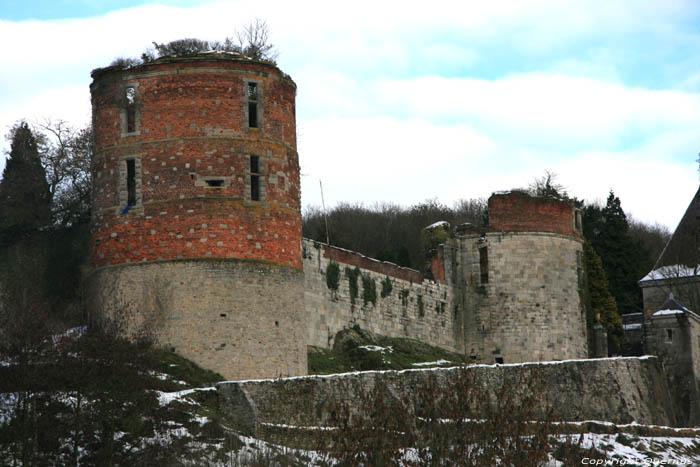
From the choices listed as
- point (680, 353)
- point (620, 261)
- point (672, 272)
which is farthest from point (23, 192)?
point (620, 261)

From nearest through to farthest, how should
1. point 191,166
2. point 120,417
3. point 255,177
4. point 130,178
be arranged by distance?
point 120,417, point 191,166, point 130,178, point 255,177

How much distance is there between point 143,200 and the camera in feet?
110

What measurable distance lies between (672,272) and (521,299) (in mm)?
7522

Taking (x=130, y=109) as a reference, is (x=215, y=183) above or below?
below

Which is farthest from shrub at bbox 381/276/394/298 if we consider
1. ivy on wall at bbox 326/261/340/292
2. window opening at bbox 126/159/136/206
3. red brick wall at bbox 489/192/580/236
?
window opening at bbox 126/159/136/206

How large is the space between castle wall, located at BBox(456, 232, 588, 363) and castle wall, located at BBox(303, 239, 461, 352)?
35.9 inches

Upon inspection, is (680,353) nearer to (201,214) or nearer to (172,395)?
(201,214)

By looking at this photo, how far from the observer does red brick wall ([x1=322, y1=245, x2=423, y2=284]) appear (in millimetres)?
41438

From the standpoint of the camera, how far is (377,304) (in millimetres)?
43312

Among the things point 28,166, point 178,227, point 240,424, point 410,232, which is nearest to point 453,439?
point 240,424

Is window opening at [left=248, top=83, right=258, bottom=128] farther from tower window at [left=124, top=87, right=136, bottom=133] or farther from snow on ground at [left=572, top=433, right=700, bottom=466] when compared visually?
snow on ground at [left=572, top=433, right=700, bottom=466]

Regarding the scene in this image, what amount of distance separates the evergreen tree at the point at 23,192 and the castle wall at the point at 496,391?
37.0ft

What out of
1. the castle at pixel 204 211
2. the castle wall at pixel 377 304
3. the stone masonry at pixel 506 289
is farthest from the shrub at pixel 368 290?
the castle at pixel 204 211

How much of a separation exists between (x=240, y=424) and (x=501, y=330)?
19.0 metres
